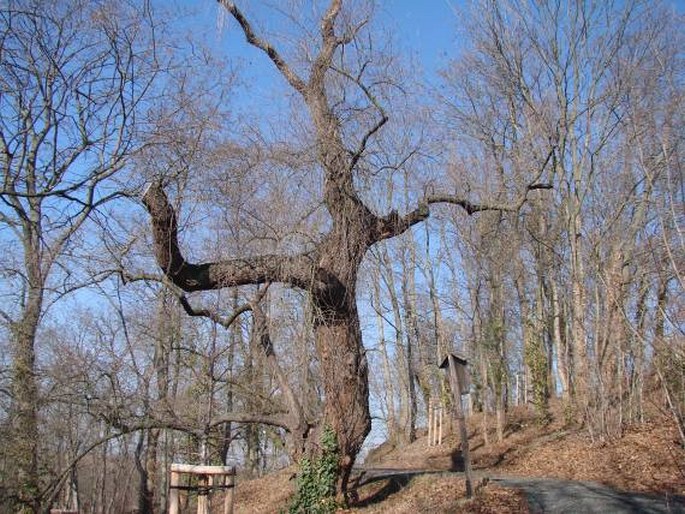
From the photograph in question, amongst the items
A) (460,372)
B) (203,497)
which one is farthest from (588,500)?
(203,497)

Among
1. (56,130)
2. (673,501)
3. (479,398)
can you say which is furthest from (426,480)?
(479,398)

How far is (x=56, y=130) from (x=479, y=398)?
69.1ft

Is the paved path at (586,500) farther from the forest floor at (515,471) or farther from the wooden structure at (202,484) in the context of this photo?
the wooden structure at (202,484)

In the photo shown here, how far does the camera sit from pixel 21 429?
32.9ft

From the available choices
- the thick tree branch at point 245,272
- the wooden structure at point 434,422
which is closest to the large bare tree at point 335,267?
the thick tree branch at point 245,272

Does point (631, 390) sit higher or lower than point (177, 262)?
lower

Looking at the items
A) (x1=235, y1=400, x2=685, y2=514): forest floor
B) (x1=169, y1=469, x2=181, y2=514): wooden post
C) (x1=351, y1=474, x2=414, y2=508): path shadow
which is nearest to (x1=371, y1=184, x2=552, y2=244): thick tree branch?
(x1=235, y1=400, x2=685, y2=514): forest floor

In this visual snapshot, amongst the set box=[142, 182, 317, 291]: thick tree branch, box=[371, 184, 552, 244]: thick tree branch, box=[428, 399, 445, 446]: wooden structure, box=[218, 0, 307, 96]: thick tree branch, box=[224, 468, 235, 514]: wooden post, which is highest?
box=[218, 0, 307, 96]: thick tree branch

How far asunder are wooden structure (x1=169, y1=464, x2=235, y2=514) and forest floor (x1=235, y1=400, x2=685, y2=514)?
2482mm

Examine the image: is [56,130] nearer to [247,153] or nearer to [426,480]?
[247,153]

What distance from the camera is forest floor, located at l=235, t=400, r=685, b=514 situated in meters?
10.0

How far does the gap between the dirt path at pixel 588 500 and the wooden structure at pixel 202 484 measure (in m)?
4.02

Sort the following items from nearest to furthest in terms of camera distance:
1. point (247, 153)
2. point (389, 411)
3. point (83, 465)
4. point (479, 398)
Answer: point (247, 153), point (83, 465), point (479, 398), point (389, 411)

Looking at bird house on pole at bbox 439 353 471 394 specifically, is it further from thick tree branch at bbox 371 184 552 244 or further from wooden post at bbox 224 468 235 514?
wooden post at bbox 224 468 235 514
